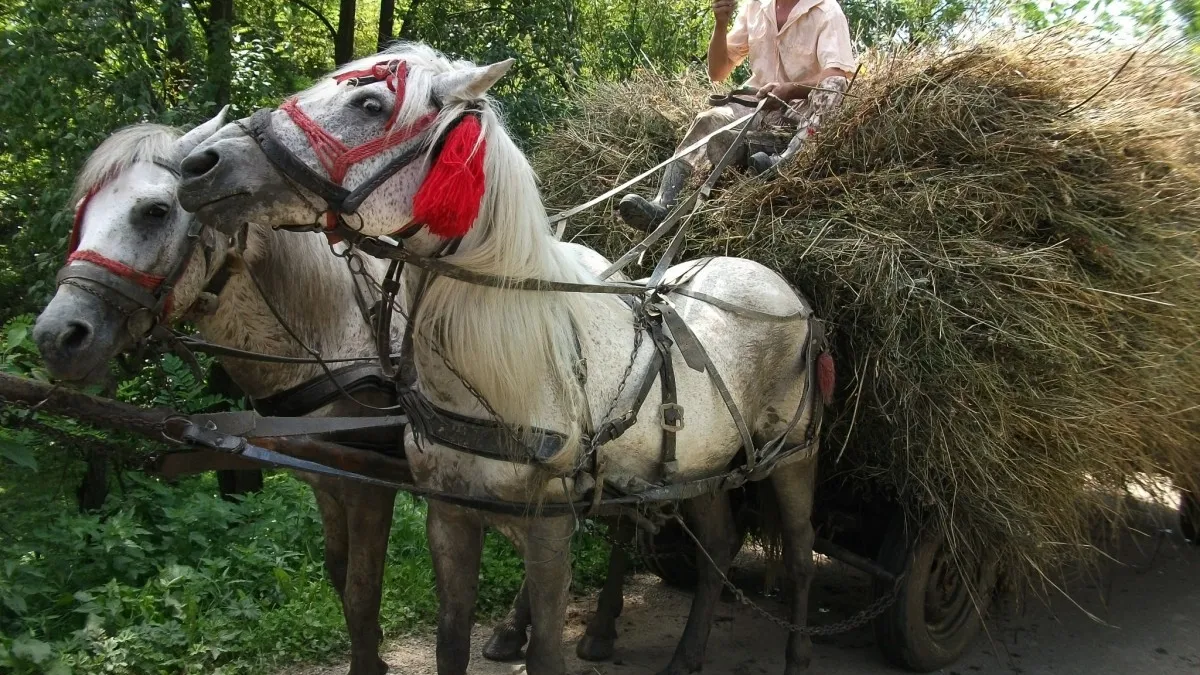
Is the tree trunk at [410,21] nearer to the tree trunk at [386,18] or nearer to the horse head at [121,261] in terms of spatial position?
the tree trunk at [386,18]

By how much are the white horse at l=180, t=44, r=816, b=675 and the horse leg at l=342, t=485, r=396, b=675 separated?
35cm

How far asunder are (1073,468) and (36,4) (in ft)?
16.3

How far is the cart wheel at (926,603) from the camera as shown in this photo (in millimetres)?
3516

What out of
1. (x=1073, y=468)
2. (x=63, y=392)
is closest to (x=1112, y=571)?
(x=1073, y=468)

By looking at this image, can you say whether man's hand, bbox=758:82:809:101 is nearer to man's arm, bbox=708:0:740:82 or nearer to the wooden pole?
man's arm, bbox=708:0:740:82

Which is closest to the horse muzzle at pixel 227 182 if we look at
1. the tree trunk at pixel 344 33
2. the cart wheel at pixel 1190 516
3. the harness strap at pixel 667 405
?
the harness strap at pixel 667 405

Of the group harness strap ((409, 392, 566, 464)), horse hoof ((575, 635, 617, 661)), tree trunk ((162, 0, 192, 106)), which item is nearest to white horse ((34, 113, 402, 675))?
harness strap ((409, 392, 566, 464))

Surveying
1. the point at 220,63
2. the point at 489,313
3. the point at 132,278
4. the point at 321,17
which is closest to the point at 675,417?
the point at 489,313

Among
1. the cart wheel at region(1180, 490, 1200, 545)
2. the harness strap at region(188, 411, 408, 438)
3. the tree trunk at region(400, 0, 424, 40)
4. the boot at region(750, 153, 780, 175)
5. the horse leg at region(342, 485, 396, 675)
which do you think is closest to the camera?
the harness strap at region(188, 411, 408, 438)

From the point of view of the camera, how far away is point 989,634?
13.0 feet

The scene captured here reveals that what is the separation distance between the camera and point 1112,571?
4922mm

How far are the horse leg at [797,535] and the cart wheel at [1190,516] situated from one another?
2.23 m

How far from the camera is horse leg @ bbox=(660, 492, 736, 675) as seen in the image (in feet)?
11.7

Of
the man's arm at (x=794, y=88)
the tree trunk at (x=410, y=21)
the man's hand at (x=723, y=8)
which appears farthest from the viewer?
the tree trunk at (x=410, y=21)
